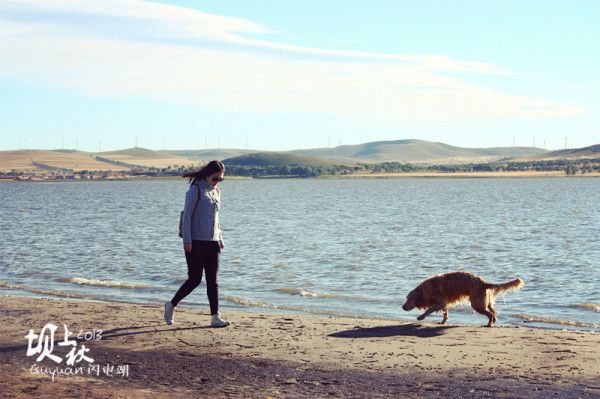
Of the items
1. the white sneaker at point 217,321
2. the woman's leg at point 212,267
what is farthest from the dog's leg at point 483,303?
the woman's leg at point 212,267

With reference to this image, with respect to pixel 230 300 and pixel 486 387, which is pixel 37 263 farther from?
pixel 486 387

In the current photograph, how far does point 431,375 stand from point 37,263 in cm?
1720

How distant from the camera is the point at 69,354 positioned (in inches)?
375

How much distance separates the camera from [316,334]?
35.9 feet

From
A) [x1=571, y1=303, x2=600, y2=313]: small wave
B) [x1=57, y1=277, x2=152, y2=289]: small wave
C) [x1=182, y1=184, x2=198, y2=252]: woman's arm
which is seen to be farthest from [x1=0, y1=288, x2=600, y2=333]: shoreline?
[x1=182, y1=184, x2=198, y2=252]: woman's arm

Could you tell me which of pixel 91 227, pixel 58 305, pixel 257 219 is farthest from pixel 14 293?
pixel 257 219

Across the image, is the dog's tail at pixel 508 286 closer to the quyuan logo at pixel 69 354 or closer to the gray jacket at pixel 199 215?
the gray jacket at pixel 199 215

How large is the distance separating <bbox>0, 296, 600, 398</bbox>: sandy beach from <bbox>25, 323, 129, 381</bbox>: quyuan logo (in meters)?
0.04

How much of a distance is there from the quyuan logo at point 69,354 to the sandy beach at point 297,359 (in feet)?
0.15

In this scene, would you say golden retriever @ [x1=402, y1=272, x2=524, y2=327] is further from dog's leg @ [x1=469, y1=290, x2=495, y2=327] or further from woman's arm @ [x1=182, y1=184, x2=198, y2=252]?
woman's arm @ [x1=182, y1=184, x2=198, y2=252]

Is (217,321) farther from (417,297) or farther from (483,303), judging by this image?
(483,303)

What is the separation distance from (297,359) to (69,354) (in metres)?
2.55

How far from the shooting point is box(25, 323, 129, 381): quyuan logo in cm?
886

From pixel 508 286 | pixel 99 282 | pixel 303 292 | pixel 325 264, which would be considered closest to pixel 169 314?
pixel 508 286
